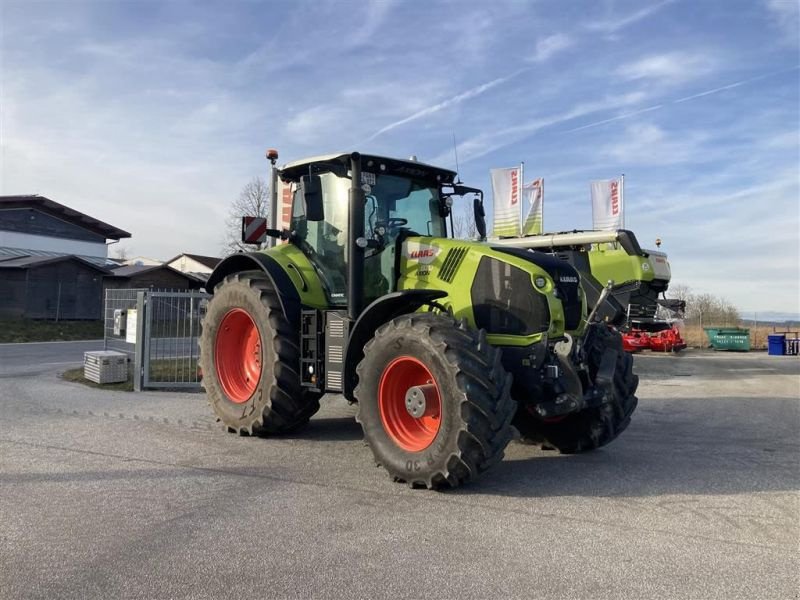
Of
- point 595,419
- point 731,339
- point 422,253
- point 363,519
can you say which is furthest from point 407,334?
point 731,339

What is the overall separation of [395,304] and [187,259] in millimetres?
59187

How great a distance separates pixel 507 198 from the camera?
850 inches

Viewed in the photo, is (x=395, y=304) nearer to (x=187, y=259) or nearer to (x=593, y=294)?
(x=593, y=294)

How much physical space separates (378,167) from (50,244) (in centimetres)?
3614

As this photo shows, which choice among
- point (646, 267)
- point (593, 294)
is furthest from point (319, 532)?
point (646, 267)

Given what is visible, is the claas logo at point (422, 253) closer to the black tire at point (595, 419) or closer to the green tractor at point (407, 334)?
the green tractor at point (407, 334)

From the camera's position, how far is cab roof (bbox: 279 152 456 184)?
6.27 metres

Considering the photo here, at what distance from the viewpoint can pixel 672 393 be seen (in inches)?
469

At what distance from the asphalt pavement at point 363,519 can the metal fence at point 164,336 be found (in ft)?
9.79

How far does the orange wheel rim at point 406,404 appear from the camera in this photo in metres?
5.11

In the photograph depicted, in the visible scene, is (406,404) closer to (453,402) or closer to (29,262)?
(453,402)

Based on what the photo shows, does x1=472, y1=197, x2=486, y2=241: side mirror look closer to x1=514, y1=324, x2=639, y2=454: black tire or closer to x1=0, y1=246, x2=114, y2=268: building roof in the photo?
x1=514, y1=324, x2=639, y2=454: black tire

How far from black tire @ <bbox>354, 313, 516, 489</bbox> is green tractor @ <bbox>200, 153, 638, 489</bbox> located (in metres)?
0.01

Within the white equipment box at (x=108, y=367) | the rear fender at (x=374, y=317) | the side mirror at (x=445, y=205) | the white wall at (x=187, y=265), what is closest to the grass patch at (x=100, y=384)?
the white equipment box at (x=108, y=367)
